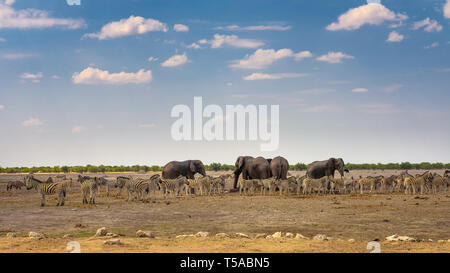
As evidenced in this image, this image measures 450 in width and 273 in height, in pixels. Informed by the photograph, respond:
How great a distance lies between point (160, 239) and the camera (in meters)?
13.1

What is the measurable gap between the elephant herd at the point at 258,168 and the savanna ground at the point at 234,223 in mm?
11147

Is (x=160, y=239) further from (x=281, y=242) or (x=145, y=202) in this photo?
(x=145, y=202)

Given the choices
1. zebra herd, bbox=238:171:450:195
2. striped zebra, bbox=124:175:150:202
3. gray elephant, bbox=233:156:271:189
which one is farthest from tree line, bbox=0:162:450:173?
striped zebra, bbox=124:175:150:202

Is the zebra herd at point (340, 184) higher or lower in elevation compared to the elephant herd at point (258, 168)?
lower

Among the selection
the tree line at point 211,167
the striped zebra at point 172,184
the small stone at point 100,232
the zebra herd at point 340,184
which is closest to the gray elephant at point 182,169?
the zebra herd at point 340,184

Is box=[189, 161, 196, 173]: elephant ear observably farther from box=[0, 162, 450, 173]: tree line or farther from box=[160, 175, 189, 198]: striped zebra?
box=[0, 162, 450, 173]: tree line

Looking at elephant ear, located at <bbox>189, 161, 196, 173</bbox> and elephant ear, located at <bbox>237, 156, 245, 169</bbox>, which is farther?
elephant ear, located at <bbox>237, 156, 245, 169</bbox>

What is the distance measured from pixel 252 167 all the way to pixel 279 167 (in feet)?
8.03

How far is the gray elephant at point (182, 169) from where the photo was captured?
38438mm

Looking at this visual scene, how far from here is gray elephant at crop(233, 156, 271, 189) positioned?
38.4 m

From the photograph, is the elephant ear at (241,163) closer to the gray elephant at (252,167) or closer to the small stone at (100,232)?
the gray elephant at (252,167)

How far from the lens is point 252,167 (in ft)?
128
